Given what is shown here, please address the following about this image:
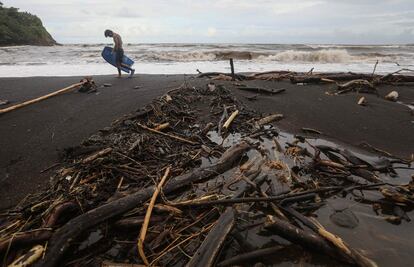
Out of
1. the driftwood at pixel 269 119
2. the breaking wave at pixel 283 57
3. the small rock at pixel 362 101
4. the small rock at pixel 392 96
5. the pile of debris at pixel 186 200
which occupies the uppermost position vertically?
the pile of debris at pixel 186 200

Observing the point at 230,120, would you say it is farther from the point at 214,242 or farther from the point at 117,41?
the point at 117,41

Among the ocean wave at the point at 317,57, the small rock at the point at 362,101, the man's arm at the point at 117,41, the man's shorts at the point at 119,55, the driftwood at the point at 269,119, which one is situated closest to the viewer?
the driftwood at the point at 269,119

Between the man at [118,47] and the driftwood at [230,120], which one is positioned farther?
the man at [118,47]

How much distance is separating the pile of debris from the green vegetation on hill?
5120 cm

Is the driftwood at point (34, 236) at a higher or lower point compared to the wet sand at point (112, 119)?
higher

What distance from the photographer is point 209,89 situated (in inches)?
340

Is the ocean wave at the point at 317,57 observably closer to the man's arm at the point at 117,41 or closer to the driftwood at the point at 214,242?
the man's arm at the point at 117,41

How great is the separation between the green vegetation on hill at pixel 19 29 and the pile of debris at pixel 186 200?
168 ft

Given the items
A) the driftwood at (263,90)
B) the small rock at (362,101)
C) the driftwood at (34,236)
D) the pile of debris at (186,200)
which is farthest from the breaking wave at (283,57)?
the driftwood at (34,236)

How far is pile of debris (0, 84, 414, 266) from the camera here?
2711 mm

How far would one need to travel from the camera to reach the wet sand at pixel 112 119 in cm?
465

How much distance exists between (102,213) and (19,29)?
5831cm

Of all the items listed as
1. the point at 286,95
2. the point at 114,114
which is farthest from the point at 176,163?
the point at 286,95

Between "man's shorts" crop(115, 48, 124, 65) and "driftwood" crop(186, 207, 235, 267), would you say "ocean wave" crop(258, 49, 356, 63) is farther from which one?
"driftwood" crop(186, 207, 235, 267)
